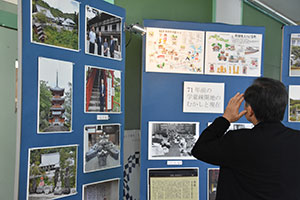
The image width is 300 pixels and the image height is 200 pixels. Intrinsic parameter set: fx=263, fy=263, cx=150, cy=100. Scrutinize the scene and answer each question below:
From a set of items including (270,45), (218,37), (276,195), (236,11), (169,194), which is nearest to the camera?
(276,195)

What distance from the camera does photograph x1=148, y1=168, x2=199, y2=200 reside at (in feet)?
7.79

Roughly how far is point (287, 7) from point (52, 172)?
14.6 ft

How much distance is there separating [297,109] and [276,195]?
6.32 feet

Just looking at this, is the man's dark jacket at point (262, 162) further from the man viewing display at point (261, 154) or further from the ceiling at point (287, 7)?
the ceiling at point (287, 7)

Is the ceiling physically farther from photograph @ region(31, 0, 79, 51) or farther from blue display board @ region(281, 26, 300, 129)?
photograph @ region(31, 0, 79, 51)

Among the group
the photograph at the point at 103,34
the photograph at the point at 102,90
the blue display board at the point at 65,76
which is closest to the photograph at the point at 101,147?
the blue display board at the point at 65,76

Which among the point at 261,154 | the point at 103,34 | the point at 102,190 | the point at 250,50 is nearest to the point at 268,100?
the point at 261,154

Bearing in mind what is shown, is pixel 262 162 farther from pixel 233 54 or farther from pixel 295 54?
pixel 295 54

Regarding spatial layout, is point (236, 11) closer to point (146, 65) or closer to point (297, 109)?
point (297, 109)

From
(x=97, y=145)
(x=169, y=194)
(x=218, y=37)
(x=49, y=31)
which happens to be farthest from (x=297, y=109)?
(x=49, y=31)

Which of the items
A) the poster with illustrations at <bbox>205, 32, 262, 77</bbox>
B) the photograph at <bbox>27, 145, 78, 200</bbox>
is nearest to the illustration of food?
the poster with illustrations at <bbox>205, 32, 262, 77</bbox>

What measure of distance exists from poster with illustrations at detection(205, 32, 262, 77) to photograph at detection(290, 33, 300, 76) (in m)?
0.39

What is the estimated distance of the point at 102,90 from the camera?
2096mm

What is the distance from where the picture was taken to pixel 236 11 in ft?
12.1
